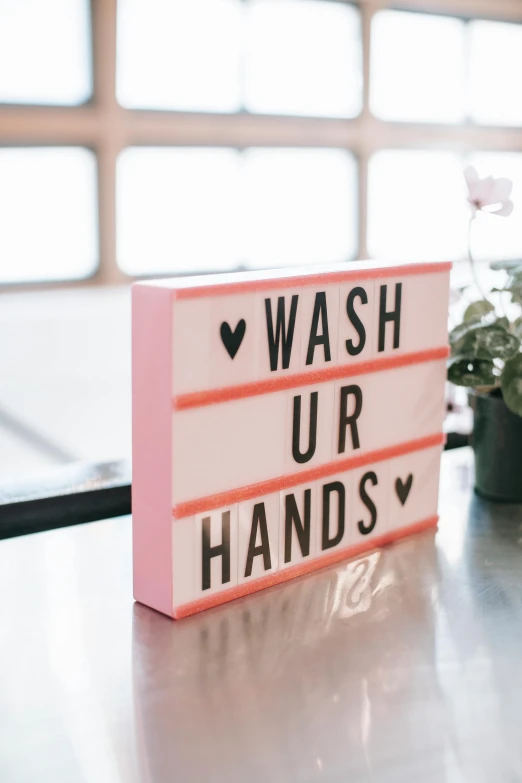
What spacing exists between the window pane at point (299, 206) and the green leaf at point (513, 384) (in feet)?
8.08

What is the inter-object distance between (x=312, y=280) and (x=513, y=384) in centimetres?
31

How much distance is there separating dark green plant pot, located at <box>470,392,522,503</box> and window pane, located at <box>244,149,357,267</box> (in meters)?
2.41

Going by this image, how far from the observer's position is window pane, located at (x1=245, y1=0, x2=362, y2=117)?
10.8ft

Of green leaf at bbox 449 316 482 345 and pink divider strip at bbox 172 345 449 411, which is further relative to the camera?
green leaf at bbox 449 316 482 345

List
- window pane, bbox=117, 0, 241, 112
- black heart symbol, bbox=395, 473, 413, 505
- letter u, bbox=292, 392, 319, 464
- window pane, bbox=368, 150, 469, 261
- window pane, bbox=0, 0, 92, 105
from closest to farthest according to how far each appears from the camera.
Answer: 1. letter u, bbox=292, 392, 319, 464
2. black heart symbol, bbox=395, 473, 413, 505
3. window pane, bbox=0, 0, 92, 105
4. window pane, bbox=117, 0, 241, 112
5. window pane, bbox=368, 150, 469, 261

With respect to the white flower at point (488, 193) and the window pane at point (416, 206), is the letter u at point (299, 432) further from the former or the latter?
the window pane at point (416, 206)

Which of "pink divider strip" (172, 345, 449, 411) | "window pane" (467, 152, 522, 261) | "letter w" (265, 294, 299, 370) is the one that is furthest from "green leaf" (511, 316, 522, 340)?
"window pane" (467, 152, 522, 261)

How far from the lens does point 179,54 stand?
3.12 m

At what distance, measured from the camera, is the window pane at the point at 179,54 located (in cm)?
299

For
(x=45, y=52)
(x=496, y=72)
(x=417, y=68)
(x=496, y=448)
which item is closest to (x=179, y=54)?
(x=45, y=52)

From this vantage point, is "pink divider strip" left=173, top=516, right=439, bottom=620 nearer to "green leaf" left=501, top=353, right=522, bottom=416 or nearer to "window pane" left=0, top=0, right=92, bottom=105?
"green leaf" left=501, top=353, right=522, bottom=416

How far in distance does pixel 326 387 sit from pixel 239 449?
0.12 metres

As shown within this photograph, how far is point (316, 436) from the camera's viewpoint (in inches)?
34.2

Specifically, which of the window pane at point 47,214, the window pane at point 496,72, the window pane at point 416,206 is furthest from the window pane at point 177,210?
the window pane at point 496,72
